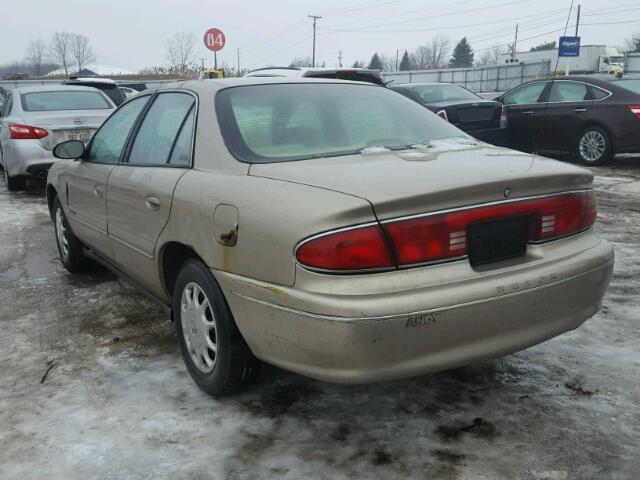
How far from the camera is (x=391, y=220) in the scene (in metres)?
2.29

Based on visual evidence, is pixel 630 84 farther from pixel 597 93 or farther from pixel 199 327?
pixel 199 327

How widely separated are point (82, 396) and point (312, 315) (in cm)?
142

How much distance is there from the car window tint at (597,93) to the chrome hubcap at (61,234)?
27.4 feet

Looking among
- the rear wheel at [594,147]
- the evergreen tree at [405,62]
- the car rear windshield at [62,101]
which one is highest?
the evergreen tree at [405,62]

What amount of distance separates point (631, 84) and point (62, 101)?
8761mm

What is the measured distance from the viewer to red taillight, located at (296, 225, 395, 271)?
2244 mm

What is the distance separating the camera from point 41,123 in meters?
8.60

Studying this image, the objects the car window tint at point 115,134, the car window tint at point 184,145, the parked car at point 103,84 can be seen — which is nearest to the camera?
the car window tint at point 184,145

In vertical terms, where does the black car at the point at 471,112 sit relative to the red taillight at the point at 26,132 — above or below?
above

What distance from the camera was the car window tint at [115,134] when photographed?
3953 mm

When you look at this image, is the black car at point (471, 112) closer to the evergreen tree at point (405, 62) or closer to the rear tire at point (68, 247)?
the rear tire at point (68, 247)

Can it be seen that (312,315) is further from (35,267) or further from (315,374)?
(35,267)

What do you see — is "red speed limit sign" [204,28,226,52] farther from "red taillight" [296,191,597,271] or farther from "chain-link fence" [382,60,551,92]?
"chain-link fence" [382,60,551,92]

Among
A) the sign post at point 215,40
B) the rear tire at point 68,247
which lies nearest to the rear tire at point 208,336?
the rear tire at point 68,247
